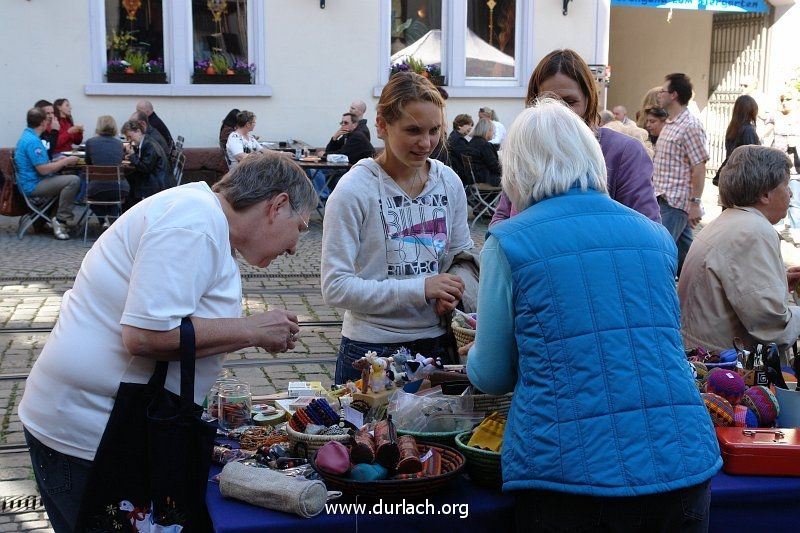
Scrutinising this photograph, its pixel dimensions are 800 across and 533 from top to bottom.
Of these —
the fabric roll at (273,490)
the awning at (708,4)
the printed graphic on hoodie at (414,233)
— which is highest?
the awning at (708,4)

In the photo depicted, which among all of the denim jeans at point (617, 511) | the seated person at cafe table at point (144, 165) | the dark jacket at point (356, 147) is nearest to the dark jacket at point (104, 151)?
the seated person at cafe table at point (144, 165)

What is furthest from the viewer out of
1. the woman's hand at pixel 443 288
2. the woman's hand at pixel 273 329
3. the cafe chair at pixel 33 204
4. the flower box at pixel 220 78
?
the flower box at pixel 220 78

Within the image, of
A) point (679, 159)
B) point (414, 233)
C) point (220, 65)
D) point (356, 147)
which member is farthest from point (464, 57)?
point (414, 233)

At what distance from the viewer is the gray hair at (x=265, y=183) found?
276 cm

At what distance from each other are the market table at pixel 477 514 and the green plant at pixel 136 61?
13.0 m

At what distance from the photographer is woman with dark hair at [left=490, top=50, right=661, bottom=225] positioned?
377 centimetres

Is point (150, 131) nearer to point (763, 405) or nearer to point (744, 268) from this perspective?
point (744, 268)

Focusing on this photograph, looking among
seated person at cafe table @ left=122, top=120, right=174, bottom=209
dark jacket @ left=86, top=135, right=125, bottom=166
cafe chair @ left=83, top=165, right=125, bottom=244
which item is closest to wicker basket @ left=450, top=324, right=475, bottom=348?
cafe chair @ left=83, top=165, right=125, bottom=244

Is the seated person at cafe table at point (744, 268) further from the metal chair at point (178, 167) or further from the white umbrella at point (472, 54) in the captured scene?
the white umbrella at point (472, 54)

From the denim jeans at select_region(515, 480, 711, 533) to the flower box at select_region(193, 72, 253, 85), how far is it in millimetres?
13697

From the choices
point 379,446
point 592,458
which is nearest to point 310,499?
point 379,446

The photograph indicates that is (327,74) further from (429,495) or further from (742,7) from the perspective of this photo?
(429,495)

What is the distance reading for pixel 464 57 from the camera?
16.6m

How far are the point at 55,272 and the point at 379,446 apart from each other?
26.2ft
